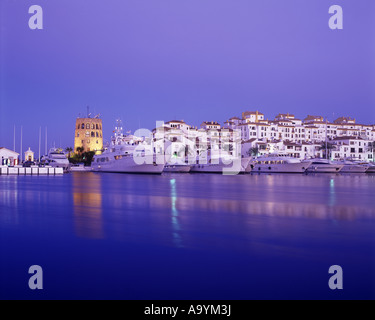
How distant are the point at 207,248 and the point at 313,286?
2.53m

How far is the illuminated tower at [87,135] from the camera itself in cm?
11181

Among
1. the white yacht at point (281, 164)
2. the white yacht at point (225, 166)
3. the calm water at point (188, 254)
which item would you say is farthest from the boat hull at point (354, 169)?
the calm water at point (188, 254)

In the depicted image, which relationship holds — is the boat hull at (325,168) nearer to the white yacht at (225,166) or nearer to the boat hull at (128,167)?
the white yacht at (225,166)

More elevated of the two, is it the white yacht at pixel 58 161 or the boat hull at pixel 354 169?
the white yacht at pixel 58 161

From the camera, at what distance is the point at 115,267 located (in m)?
6.23

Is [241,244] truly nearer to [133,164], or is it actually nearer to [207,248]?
[207,248]

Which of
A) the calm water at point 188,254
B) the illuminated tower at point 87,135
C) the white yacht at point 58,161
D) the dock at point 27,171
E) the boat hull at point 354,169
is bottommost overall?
the calm water at point 188,254

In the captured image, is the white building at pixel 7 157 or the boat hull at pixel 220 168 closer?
the boat hull at pixel 220 168

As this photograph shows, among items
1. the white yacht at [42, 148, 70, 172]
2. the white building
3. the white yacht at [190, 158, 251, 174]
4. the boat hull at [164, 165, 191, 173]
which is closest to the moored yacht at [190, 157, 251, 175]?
the white yacht at [190, 158, 251, 174]

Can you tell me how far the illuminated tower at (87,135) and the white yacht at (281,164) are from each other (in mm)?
56964

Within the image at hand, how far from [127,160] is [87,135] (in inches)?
2434

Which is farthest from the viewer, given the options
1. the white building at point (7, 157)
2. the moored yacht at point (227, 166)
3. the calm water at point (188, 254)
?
the white building at point (7, 157)

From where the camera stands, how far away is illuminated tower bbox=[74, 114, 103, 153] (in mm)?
111812
